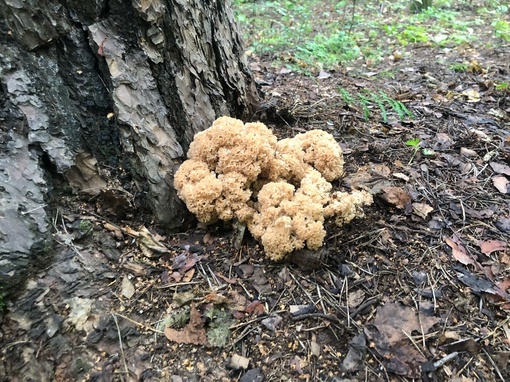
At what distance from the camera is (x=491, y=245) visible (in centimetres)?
300

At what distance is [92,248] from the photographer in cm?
293

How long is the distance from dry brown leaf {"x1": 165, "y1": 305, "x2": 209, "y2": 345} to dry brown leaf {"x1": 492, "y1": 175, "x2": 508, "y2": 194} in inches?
122

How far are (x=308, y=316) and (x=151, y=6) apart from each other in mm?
2770

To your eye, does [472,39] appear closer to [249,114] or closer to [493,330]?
[249,114]

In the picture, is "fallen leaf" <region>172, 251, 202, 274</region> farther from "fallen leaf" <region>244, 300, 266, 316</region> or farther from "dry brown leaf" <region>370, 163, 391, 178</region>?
"dry brown leaf" <region>370, 163, 391, 178</region>

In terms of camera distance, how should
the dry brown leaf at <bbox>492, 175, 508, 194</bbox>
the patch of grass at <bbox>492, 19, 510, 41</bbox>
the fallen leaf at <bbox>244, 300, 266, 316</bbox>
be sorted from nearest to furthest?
the fallen leaf at <bbox>244, 300, 266, 316</bbox> → the dry brown leaf at <bbox>492, 175, 508, 194</bbox> → the patch of grass at <bbox>492, 19, 510, 41</bbox>

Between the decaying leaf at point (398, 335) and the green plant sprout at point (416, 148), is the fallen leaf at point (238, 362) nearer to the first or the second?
the decaying leaf at point (398, 335)

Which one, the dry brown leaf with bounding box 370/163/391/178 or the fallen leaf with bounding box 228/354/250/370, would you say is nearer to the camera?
the fallen leaf with bounding box 228/354/250/370

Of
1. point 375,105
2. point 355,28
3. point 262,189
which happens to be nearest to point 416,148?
point 375,105

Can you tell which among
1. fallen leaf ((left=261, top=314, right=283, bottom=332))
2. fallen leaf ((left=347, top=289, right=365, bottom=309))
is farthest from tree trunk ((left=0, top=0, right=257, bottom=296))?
fallen leaf ((left=347, top=289, right=365, bottom=309))

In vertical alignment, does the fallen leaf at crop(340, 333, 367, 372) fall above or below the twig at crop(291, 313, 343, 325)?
below

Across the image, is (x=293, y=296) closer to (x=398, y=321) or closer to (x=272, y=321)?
(x=272, y=321)

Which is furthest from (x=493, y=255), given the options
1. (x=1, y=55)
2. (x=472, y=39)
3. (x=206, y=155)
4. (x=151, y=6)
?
(x=472, y=39)

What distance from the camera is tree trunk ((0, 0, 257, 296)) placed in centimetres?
269
